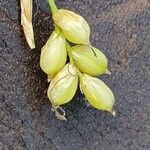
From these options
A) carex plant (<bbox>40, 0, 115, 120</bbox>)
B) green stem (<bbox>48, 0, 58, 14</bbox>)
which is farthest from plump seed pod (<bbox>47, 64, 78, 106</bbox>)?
green stem (<bbox>48, 0, 58, 14</bbox>)

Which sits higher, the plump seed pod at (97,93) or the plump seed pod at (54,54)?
the plump seed pod at (54,54)

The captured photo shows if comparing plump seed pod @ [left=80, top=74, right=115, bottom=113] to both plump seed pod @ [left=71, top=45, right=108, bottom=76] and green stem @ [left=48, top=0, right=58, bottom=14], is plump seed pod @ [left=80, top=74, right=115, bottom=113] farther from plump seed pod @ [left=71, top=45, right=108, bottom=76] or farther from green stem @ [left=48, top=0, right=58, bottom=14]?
green stem @ [left=48, top=0, right=58, bottom=14]

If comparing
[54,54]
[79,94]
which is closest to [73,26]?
[54,54]

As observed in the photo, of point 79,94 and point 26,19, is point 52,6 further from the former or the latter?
point 79,94

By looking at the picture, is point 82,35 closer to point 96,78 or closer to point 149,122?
point 96,78

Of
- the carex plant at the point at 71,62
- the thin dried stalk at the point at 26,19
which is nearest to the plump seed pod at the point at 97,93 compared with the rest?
the carex plant at the point at 71,62

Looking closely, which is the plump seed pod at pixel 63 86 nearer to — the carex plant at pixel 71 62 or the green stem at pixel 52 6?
the carex plant at pixel 71 62

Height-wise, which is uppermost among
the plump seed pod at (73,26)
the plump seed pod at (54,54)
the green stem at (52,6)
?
the green stem at (52,6)
